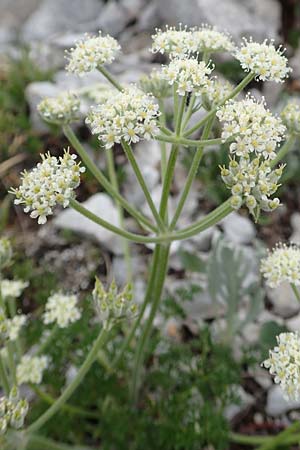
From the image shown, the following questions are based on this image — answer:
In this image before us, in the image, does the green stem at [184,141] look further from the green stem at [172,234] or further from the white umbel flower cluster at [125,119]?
the green stem at [172,234]

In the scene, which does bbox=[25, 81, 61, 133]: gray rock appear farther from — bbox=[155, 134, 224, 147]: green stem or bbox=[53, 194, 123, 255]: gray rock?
bbox=[155, 134, 224, 147]: green stem

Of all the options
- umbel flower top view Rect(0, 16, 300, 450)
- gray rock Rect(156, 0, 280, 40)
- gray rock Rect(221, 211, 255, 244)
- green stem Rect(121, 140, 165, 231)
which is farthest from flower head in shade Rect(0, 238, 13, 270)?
gray rock Rect(156, 0, 280, 40)

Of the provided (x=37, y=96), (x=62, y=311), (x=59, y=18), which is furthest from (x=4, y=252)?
(x=59, y=18)

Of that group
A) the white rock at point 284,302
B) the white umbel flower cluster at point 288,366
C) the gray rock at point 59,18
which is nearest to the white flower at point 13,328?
the white umbel flower cluster at point 288,366

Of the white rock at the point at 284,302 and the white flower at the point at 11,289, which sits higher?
the white flower at the point at 11,289

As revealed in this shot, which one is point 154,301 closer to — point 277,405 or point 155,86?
point 155,86

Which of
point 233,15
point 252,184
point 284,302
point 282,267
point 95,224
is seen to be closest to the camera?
point 252,184
